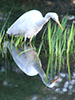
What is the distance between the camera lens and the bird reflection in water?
455cm

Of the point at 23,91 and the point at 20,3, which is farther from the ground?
the point at 20,3

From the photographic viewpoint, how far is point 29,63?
515cm

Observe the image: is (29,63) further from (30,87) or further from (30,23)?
(30,23)

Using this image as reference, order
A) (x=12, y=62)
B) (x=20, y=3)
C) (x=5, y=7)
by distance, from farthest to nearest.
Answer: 1. (x=20, y=3)
2. (x=5, y=7)
3. (x=12, y=62)

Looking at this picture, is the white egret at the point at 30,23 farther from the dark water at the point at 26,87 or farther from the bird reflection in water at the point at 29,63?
the dark water at the point at 26,87

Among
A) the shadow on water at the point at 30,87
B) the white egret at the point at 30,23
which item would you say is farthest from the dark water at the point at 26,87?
the white egret at the point at 30,23

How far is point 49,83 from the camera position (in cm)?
414

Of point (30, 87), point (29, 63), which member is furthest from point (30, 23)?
point (30, 87)

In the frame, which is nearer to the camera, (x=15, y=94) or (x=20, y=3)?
(x=15, y=94)

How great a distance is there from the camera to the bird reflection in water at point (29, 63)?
14.9 feet

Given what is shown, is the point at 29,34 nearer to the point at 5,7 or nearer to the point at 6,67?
the point at 6,67

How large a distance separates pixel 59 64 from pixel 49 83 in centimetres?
98

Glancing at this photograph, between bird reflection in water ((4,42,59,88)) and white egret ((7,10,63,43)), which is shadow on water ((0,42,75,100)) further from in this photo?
white egret ((7,10,63,43))

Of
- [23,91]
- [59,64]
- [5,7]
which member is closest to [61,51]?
[59,64]
